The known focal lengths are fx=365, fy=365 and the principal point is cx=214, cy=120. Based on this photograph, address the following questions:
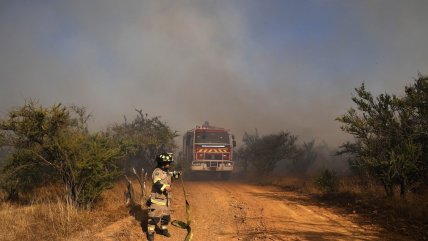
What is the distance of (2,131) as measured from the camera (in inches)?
431

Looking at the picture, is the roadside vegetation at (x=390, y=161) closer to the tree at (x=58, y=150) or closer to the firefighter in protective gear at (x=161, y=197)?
the firefighter in protective gear at (x=161, y=197)

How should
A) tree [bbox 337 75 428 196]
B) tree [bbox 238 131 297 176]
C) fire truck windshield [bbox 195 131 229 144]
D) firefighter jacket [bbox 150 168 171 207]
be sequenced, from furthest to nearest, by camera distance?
tree [bbox 238 131 297 176] < fire truck windshield [bbox 195 131 229 144] < tree [bbox 337 75 428 196] < firefighter jacket [bbox 150 168 171 207]

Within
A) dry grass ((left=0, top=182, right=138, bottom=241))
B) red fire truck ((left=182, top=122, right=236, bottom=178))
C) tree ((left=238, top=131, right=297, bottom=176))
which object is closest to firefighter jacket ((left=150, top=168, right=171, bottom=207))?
dry grass ((left=0, top=182, right=138, bottom=241))

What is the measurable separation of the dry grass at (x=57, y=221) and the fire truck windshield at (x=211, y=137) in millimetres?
15857

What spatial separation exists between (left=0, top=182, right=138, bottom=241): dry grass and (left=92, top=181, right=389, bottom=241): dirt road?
1.92 feet

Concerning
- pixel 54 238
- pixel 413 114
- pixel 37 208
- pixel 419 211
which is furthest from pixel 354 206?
pixel 37 208

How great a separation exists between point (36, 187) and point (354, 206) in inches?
424

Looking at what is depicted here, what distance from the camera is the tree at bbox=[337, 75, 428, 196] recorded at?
11.4m

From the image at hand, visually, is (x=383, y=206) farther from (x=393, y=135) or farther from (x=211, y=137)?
(x=211, y=137)

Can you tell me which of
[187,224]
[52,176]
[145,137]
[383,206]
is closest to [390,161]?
[383,206]

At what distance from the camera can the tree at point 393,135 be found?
11.4 m

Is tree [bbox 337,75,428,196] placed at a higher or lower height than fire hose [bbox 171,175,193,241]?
higher

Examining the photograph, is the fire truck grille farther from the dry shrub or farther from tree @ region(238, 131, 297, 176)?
the dry shrub

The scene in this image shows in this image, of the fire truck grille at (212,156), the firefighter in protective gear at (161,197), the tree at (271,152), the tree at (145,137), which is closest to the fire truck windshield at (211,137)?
the fire truck grille at (212,156)
